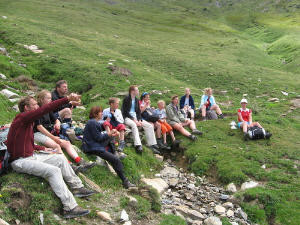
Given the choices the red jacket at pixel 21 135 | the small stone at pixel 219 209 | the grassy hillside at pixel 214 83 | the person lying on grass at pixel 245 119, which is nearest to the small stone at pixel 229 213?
the small stone at pixel 219 209

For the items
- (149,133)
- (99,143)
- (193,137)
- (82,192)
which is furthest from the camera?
(193,137)

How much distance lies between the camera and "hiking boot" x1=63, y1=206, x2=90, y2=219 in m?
6.95

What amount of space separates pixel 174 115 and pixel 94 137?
21.7 feet

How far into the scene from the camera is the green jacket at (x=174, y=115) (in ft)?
49.8

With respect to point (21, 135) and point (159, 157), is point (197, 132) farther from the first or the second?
point (21, 135)

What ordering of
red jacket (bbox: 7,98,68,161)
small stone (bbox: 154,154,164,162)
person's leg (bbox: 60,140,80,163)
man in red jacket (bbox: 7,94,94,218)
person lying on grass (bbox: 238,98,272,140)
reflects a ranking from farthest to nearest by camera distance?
person lying on grass (bbox: 238,98,272,140), small stone (bbox: 154,154,164,162), person's leg (bbox: 60,140,80,163), man in red jacket (bbox: 7,94,94,218), red jacket (bbox: 7,98,68,161)

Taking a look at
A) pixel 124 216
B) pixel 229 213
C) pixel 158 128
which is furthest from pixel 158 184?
pixel 158 128

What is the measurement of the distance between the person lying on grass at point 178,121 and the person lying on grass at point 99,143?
5.70 m

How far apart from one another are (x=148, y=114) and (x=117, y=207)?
6.77m

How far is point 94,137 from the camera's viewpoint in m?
9.68

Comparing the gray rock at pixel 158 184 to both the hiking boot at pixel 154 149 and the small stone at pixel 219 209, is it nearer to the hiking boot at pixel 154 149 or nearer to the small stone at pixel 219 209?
the small stone at pixel 219 209

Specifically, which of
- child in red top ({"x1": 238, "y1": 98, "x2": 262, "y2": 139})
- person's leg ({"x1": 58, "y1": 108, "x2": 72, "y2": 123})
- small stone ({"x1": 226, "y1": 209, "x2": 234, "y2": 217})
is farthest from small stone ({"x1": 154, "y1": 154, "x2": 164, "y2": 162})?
child in red top ({"x1": 238, "y1": 98, "x2": 262, "y2": 139})

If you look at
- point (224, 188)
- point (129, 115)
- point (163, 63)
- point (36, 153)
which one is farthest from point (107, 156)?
point (163, 63)

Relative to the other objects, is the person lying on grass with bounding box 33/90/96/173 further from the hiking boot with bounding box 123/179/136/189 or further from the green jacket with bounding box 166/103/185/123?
the green jacket with bounding box 166/103/185/123
